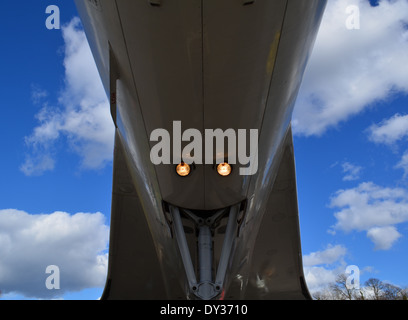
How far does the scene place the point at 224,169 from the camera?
4.51 m

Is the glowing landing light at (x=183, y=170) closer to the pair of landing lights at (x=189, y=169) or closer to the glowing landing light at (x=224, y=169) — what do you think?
the pair of landing lights at (x=189, y=169)

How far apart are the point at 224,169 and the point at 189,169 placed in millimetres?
405

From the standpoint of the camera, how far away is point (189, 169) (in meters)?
4.53

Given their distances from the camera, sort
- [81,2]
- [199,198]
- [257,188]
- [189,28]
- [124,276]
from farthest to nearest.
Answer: [124,276]
[257,188]
[199,198]
[81,2]
[189,28]

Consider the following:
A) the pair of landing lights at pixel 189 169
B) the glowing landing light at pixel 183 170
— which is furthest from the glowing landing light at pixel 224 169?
the glowing landing light at pixel 183 170

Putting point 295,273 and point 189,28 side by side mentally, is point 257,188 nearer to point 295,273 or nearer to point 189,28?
point 189,28

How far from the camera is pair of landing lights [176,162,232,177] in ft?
14.7

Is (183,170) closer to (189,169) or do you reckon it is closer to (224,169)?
(189,169)

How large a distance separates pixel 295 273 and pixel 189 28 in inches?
258

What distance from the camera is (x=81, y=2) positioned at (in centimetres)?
392

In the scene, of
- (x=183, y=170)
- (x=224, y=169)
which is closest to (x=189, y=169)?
(x=183, y=170)

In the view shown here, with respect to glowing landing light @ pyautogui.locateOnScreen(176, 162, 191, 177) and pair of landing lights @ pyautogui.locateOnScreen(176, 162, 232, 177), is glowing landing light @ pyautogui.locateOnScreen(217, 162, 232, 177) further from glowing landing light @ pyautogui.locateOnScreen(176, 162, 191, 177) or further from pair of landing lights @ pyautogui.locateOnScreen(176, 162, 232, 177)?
glowing landing light @ pyautogui.locateOnScreen(176, 162, 191, 177)

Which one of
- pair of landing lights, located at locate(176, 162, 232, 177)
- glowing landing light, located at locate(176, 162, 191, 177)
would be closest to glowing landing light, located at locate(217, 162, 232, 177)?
pair of landing lights, located at locate(176, 162, 232, 177)
